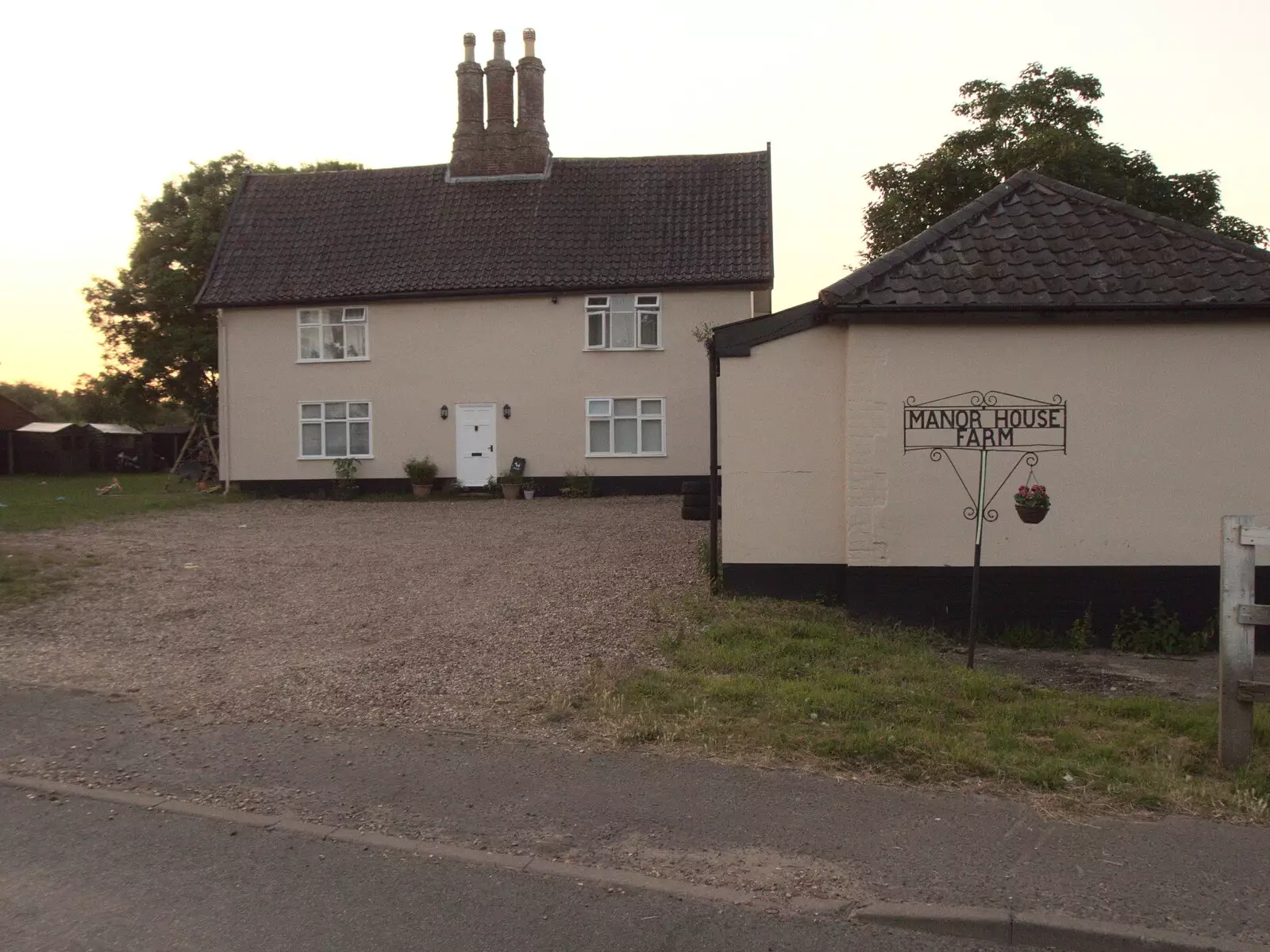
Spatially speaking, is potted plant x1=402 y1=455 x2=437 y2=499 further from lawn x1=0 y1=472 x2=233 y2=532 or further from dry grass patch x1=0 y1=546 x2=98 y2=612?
dry grass patch x1=0 y1=546 x2=98 y2=612

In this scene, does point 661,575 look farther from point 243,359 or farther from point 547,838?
point 243,359

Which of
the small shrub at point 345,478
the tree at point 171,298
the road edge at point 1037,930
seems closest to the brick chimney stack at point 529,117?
the small shrub at point 345,478

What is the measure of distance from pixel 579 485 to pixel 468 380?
3.68 meters

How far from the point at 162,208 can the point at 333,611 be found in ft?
120

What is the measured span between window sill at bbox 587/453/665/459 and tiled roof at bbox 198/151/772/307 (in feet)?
12.8

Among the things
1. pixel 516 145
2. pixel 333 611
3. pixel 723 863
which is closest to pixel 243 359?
pixel 516 145

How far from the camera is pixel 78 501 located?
25453 mm

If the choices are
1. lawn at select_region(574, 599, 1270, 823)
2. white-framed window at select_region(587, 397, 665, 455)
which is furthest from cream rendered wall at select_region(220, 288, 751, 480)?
lawn at select_region(574, 599, 1270, 823)

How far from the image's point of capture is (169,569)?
529 inches

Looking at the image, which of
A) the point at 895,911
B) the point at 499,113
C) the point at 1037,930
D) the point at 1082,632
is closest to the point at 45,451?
the point at 499,113

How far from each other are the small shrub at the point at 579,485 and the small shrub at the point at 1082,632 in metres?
15.2

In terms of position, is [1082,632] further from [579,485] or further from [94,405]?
[94,405]

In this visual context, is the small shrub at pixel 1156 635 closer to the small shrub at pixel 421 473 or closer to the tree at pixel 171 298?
the small shrub at pixel 421 473

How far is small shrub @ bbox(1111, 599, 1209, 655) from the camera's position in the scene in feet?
33.4
